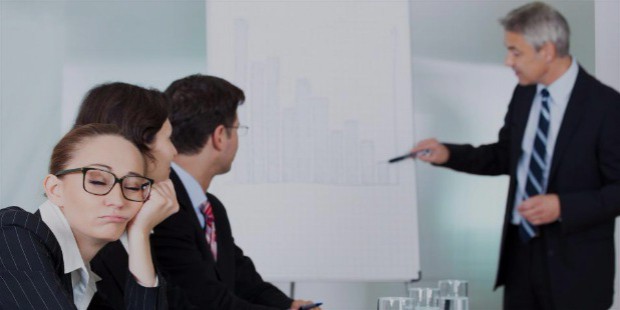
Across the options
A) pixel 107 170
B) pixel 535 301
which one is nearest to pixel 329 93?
pixel 535 301

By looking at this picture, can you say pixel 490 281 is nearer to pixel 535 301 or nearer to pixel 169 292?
pixel 535 301

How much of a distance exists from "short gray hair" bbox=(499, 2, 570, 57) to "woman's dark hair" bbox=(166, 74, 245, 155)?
1262mm

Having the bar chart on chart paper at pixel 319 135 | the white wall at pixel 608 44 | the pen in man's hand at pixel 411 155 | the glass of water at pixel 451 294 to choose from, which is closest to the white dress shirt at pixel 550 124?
the pen in man's hand at pixel 411 155

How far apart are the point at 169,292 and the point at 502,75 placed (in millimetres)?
2833

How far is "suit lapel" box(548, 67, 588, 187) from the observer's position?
3318mm

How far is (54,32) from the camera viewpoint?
4.48 meters

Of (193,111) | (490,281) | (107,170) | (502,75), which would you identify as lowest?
(490,281)

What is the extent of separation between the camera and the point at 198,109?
2.73 metres

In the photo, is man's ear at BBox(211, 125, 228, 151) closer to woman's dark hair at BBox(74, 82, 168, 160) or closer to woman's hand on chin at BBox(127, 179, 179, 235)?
woman's dark hair at BBox(74, 82, 168, 160)

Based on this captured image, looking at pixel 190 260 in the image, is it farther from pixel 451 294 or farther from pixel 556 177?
pixel 556 177

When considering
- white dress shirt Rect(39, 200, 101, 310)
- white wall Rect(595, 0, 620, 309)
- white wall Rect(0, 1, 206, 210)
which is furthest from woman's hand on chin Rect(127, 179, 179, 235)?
Result: white wall Rect(595, 0, 620, 309)

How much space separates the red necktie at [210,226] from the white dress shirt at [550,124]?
133 centimetres

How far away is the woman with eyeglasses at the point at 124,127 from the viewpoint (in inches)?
81.5

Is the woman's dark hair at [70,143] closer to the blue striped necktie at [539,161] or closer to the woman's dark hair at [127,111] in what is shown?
the woman's dark hair at [127,111]
